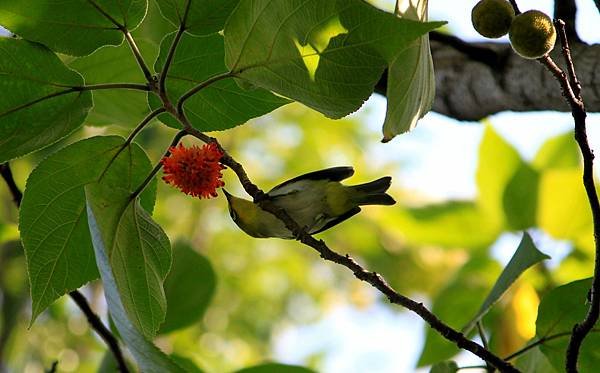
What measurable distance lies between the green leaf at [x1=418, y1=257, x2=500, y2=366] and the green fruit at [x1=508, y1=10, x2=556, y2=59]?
735 millimetres

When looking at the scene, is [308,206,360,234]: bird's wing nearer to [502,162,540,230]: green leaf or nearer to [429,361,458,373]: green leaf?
[429,361,458,373]: green leaf

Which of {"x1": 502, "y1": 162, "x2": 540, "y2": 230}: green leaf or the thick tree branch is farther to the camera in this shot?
{"x1": 502, "y1": 162, "x2": 540, "y2": 230}: green leaf

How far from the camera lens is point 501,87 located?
3.62ft

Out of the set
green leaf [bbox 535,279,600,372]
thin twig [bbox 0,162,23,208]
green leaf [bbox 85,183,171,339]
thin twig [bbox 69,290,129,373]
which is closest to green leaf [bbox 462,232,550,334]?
green leaf [bbox 535,279,600,372]

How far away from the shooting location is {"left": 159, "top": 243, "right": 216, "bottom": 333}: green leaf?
4.41 feet

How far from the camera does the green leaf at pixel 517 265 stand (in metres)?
0.94

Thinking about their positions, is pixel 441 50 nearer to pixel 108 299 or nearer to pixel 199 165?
pixel 199 165

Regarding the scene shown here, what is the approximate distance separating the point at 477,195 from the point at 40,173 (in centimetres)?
111

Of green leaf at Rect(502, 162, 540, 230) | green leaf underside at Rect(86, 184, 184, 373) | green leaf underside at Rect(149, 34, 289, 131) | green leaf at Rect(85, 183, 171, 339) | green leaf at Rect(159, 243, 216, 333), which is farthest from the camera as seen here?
green leaf at Rect(502, 162, 540, 230)

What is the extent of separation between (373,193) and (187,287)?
1.70 feet

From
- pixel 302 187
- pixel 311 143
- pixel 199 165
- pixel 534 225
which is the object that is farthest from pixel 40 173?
pixel 311 143

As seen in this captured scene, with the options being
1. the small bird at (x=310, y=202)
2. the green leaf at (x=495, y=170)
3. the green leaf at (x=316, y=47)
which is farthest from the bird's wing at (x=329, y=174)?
the green leaf at (x=495, y=170)

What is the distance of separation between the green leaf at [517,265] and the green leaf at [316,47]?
1.00ft

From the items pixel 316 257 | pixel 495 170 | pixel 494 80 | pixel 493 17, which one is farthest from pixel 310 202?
pixel 316 257
